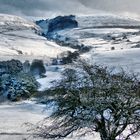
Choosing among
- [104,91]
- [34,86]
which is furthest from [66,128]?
[34,86]

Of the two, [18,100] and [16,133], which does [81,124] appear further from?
[18,100]

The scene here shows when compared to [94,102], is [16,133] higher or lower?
lower

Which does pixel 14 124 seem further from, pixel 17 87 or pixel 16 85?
pixel 16 85

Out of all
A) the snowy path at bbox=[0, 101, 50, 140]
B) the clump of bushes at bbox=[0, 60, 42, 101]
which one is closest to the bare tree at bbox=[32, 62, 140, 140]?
the snowy path at bbox=[0, 101, 50, 140]

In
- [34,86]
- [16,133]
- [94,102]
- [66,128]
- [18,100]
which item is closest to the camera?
[94,102]

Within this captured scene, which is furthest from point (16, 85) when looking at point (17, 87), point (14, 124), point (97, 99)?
point (97, 99)

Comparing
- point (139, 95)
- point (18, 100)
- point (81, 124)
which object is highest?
point (139, 95)

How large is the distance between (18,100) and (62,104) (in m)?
53.4

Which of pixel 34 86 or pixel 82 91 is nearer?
pixel 82 91

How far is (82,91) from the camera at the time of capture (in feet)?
63.7

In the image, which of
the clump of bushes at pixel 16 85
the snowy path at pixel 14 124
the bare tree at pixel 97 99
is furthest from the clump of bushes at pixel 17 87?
the bare tree at pixel 97 99

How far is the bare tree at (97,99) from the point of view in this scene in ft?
63.7

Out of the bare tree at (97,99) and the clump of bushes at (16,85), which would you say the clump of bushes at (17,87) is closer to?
the clump of bushes at (16,85)

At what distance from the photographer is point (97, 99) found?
63.4 ft
